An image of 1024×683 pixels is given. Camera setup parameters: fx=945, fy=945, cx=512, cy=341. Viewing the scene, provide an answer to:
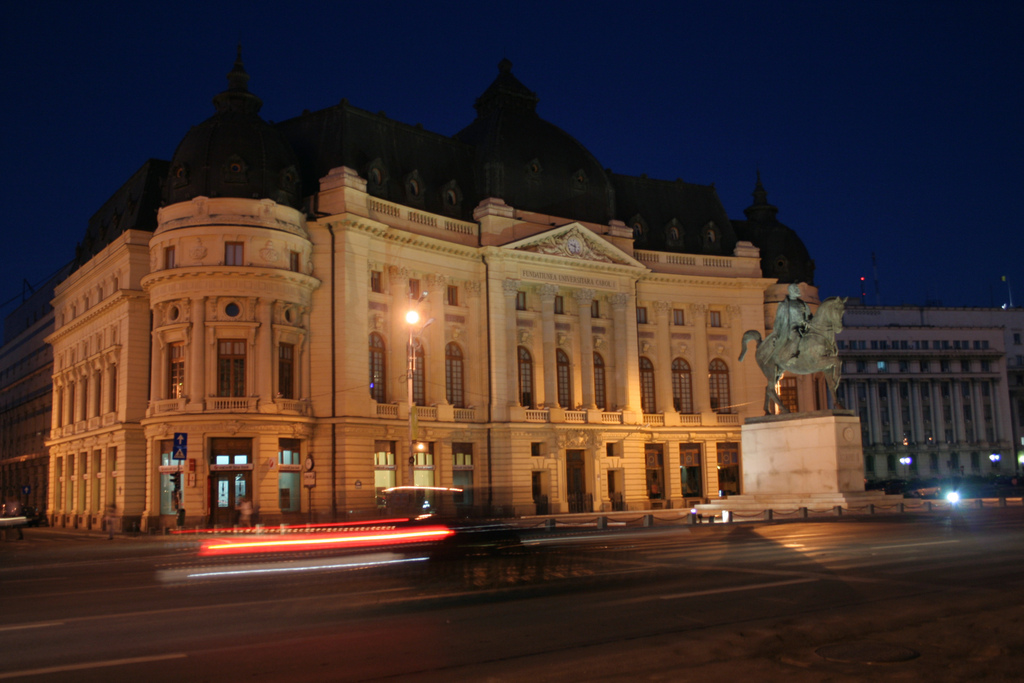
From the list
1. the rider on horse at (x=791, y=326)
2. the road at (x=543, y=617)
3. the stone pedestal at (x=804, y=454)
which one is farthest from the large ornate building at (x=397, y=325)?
the road at (x=543, y=617)

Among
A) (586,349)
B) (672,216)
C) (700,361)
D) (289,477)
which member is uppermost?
(672,216)

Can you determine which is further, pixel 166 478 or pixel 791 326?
pixel 166 478

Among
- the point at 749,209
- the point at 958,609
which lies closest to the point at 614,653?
the point at 958,609

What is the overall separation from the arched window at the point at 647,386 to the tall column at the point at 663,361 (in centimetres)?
33

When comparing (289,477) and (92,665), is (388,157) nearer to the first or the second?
(289,477)

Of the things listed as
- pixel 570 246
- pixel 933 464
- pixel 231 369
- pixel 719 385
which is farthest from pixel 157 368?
pixel 933 464

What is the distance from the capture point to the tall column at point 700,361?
2776 inches

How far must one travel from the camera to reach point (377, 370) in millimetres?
55844

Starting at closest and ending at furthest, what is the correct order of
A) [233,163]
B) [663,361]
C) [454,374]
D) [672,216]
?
[233,163] < [454,374] < [663,361] < [672,216]

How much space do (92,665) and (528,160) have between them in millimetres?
56937

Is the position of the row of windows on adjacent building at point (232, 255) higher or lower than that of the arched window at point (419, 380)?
higher

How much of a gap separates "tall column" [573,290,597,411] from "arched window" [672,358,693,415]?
842cm

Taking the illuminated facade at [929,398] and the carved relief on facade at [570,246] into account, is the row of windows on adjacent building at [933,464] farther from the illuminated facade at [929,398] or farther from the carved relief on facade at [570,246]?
the carved relief on facade at [570,246]

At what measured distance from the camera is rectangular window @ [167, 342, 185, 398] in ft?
166
